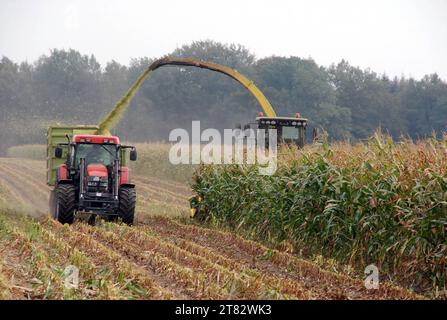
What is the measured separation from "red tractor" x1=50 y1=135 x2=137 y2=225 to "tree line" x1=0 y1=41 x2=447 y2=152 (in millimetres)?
25022

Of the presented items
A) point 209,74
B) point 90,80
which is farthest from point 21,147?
point 209,74

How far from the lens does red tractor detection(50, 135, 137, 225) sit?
45.1 ft

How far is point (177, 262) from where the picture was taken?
9656 mm

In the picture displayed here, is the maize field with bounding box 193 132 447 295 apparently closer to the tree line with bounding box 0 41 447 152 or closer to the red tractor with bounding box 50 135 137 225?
the red tractor with bounding box 50 135 137 225

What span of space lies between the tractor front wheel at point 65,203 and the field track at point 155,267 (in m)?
0.25

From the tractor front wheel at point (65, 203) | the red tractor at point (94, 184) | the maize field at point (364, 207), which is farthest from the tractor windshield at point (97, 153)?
the maize field at point (364, 207)

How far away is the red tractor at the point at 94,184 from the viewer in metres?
13.7

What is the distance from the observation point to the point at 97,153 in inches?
571

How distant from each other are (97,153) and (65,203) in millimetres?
1400

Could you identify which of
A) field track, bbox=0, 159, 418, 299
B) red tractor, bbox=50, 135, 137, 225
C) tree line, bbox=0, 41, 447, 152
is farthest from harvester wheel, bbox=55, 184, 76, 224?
tree line, bbox=0, 41, 447, 152

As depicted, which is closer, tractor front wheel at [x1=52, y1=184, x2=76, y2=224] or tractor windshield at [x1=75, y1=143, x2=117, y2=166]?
tractor front wheel at [x1=52, y1=184, x2=76, y2=224]
